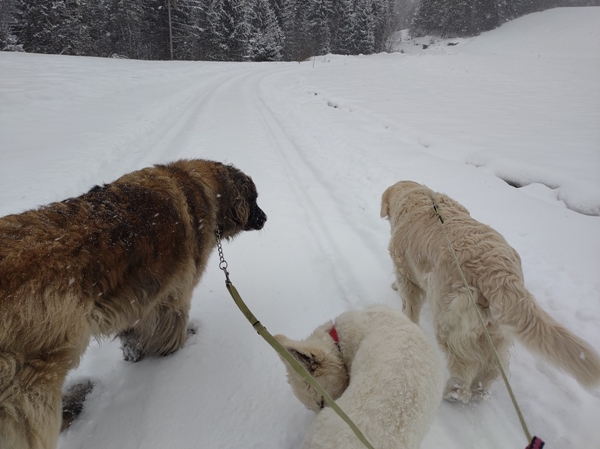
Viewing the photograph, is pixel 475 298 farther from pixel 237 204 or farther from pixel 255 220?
pixel 237 204

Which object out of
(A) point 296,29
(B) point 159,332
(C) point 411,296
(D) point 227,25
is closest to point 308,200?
(C) point 411,296

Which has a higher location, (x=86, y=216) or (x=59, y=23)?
(x=59, y=23)

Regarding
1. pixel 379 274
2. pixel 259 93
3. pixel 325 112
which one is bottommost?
pixel 379 274

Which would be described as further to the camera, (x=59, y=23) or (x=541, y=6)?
(x=541, y=6)

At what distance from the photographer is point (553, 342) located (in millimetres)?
1594

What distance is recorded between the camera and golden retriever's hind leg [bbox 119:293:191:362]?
2.38m

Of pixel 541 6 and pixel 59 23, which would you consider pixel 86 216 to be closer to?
pixel 59 23

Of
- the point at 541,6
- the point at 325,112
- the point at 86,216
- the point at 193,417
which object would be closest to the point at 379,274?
the point at 193,417

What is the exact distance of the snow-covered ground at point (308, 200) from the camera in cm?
213

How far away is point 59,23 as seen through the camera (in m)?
27.7

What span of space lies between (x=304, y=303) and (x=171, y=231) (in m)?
1.76

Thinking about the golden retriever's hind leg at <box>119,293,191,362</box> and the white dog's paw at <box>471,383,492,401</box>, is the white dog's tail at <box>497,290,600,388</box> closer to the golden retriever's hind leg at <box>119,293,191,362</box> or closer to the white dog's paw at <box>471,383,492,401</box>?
the white dog's paw at <box>471,383,492,401</box>

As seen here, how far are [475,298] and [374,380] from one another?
3.29 ft

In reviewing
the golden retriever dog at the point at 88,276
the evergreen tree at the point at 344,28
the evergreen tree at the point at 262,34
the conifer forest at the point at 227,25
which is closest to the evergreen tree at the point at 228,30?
the conifer forest at the point at 227,25
